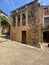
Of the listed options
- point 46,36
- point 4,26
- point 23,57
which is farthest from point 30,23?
point 23,57

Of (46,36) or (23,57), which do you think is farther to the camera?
(46,36)

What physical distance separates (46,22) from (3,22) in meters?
14.0

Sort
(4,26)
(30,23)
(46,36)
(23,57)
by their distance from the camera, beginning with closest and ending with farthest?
(23,57)
(30,23)
(46,36)
(4,26)

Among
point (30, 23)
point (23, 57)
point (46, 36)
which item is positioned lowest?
point (23, 57)

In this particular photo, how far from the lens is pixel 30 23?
2442 centimetres

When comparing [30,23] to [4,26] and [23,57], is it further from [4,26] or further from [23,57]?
[23,57]

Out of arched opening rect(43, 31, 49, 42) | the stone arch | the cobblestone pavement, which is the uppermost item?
the stone arch

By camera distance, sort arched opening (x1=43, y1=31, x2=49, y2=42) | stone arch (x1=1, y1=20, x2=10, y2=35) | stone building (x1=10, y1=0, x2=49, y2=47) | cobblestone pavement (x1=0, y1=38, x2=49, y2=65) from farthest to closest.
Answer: stone arch (x1=1, y1=20, x2=10, y2=35)
arched opening (x1=43, y1=31, x2=49, y2=42)
stone building (x1=10, y1=0, x2=49, y2=47)
cobblestone pavement (x1=0, y1=38, x2=49, y2=65)

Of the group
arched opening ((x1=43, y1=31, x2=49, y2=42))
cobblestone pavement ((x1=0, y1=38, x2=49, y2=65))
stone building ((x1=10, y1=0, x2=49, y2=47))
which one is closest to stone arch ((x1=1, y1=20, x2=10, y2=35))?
stone building ((x1=10, y1=0, x2=49, y2=47))

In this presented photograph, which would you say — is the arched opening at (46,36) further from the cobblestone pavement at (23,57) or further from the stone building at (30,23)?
the cobblestone pavement at (23,57)

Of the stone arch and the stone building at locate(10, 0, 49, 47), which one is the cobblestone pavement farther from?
the stone arch

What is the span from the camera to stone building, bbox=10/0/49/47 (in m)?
24.3

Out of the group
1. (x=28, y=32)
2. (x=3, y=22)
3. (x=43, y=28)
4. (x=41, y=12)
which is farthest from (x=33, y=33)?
(x=3, y=22)

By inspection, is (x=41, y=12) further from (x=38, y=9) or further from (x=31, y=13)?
(x=31, y=13)
